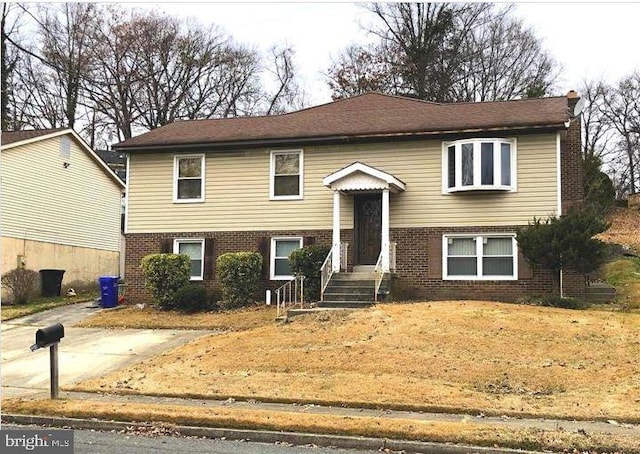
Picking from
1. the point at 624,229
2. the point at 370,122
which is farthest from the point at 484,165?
the point at 624,229

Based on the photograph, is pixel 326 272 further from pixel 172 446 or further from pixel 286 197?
pixel 172 446

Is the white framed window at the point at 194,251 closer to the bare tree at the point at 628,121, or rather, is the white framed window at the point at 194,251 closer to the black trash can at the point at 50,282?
the black trash can at the point at 50,282

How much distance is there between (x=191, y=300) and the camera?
20391 mm

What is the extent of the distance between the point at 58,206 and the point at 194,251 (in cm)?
865

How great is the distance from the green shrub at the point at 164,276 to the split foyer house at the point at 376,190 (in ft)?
4.82

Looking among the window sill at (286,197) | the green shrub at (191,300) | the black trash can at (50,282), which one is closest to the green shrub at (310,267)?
the window sill at (286,197)

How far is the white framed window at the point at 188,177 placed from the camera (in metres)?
22.8

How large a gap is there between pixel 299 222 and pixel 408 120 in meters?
4.61

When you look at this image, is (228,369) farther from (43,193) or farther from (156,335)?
(43,193)

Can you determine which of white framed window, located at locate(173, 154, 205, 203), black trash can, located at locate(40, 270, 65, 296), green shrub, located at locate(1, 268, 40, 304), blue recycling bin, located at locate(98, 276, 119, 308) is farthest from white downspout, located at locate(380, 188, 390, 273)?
black trash can, located at locate(40, 270, 65, 296)

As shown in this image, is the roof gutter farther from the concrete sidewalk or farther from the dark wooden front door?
the concrete sidewalk

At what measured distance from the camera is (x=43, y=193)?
2738 cm

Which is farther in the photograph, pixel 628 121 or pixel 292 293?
pixel 628 121

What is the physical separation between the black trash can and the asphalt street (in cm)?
1878
